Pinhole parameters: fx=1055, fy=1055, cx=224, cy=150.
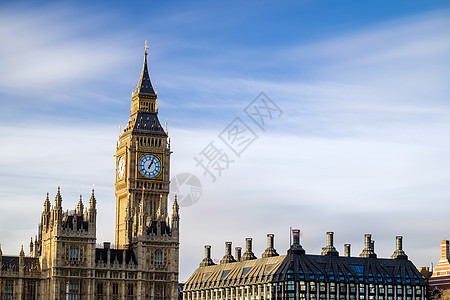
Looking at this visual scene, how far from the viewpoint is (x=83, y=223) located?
18262 centimetres

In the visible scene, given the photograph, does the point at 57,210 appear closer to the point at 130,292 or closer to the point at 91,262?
the point at 91,262

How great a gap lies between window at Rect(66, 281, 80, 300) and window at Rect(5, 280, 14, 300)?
9.33m

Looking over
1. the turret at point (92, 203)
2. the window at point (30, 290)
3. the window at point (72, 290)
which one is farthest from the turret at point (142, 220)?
the window at point (30, 290)

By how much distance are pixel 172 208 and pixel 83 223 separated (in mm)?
17521

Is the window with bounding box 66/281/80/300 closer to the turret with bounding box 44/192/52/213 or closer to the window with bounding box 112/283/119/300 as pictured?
the window with bounding box 112/283/119/300

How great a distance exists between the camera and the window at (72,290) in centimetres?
17950

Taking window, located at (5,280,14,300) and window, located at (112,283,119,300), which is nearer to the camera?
window, located at (5,280,14,300)

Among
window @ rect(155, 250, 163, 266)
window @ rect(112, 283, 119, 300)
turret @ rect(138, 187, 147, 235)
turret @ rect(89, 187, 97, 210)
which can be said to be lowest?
window @ rect(112, 283, 119, 300)

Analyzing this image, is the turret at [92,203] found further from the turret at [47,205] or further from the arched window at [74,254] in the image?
the turret at [47,205]

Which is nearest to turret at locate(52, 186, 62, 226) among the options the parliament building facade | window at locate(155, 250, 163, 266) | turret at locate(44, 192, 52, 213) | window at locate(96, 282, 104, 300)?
the parliament building facade

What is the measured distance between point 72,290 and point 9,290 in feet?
34.7

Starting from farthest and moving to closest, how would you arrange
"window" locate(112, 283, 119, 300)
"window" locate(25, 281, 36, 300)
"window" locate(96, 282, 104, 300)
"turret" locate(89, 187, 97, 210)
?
1. "turret" locate(89, 187, 97, 210)
2. "window" locate(112, 283, 119, 300)
3. "window" locate(96, 282, 104, 300)
4. "window" locate(25, 281, 36, 300)

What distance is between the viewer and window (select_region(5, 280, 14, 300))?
17862 cm

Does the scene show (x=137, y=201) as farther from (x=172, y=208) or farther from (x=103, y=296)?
(x=103, y=296)
